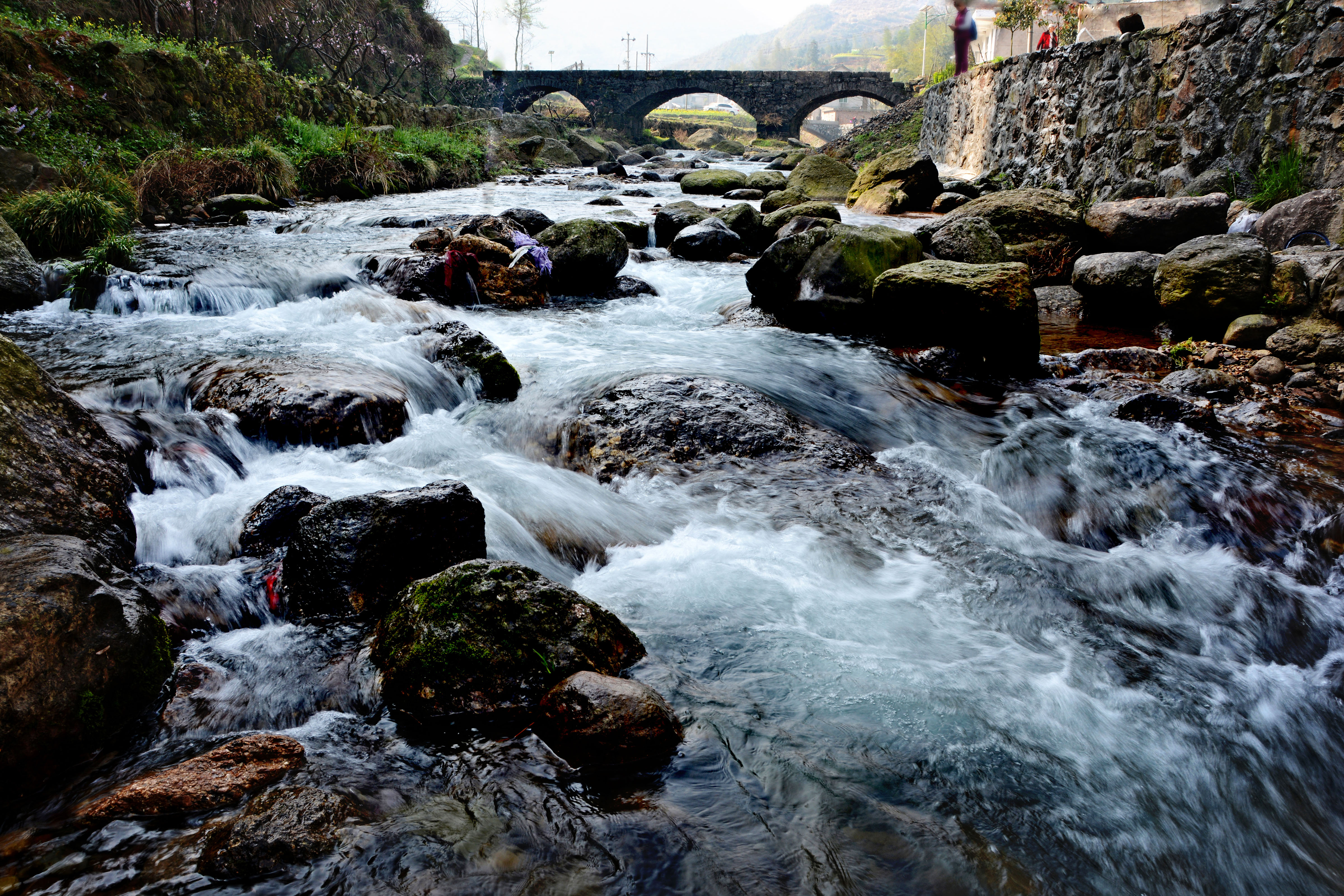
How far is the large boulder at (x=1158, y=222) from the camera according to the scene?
25.5ft

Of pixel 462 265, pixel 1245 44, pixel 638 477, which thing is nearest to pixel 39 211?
pixel 462 265

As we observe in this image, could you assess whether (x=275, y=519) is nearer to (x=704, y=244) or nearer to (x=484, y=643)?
(x=484, y=643)

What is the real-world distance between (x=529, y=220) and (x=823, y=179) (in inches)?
315

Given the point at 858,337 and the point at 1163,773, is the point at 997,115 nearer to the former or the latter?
the point at 858,337

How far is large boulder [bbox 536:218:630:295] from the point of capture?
8703mm

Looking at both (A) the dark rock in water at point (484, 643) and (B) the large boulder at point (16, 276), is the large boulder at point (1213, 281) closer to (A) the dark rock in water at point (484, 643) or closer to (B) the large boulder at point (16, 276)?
(A) the dark rock in water at point (484, 643)

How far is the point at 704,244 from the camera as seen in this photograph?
10531 millimetres

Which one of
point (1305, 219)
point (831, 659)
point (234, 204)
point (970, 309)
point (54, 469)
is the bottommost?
point (831, 659)

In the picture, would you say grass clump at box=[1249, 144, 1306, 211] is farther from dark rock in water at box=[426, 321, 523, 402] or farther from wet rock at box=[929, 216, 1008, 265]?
dark rock in water at box=[426, 321, 523, 402]

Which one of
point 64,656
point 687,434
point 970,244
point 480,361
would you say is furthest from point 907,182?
point 64,656

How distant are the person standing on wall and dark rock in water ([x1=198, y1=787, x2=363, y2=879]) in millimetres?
25229

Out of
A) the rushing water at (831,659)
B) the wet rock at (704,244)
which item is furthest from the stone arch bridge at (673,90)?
the rushing water at (831,659)

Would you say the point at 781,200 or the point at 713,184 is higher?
the point at 713,184

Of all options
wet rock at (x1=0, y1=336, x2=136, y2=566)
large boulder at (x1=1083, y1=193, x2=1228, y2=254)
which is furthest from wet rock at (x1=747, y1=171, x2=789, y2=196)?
wet rock at (x1=0, y1=336, x2=136, y2=566)
